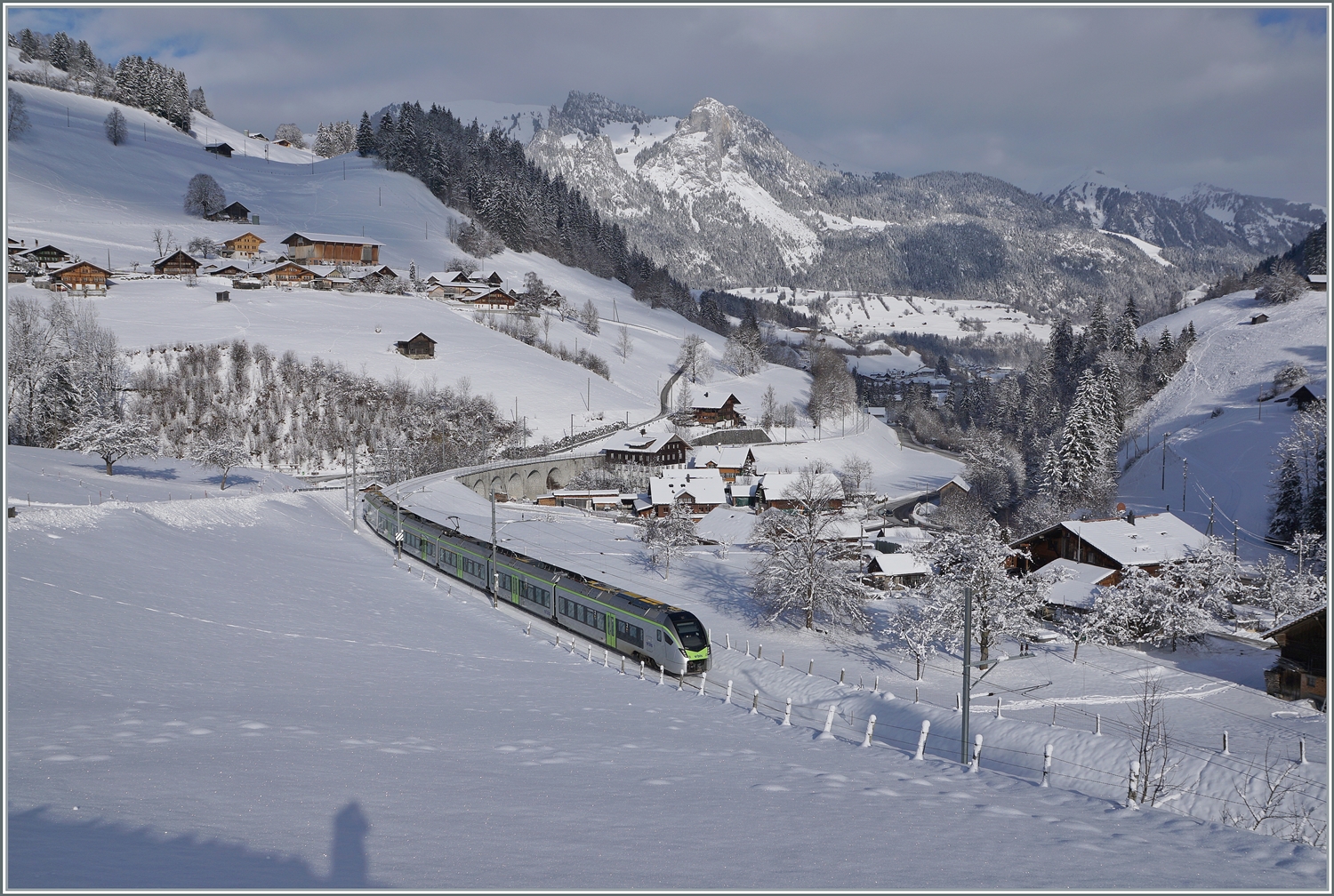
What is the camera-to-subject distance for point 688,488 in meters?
77.1

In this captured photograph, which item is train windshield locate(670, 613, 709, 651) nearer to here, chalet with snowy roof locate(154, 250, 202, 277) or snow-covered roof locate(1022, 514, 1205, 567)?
snow-covered roof locate(1022, 514, 1205, 567)

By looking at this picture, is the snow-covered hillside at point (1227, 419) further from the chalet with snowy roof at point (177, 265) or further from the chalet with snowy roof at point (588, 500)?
the chalet with snowy roof at point (177, 265)

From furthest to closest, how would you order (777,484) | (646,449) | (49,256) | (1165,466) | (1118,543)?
(49,256)
(646,449)
(777,484)
(1165,466)
(1118,543)

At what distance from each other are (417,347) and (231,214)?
67.5m

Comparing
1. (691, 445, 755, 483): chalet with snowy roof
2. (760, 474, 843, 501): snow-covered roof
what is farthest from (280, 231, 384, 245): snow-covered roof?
(760, 474, 843, 501): snow-covered roof

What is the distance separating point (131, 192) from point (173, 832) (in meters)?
165

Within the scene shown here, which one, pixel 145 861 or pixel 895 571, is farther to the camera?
pixel 895 571

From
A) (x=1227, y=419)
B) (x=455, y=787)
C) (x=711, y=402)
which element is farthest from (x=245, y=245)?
(x=1227, y=419)

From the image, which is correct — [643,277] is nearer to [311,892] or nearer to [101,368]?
[101,368]

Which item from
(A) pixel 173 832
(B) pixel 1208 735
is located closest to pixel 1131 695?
(B) pixel 1208 735

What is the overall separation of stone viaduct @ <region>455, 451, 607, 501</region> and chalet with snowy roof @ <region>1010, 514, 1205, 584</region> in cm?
4759

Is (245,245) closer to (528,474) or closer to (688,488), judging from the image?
(528,474)

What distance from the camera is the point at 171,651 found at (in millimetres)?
19766

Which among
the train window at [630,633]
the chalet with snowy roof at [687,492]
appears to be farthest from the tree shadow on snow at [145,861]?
the chalet with snowy roof at [687,492]
